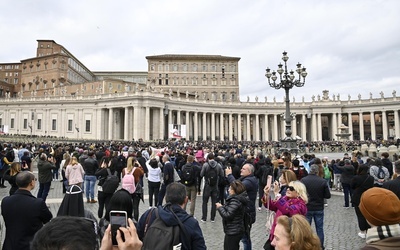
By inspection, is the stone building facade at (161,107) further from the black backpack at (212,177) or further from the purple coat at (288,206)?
the purple coat at (288,206)

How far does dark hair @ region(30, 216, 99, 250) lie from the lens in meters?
1.56

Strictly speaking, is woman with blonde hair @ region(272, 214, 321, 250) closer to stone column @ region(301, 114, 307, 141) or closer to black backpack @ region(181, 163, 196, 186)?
black backpack @ region(181, 163, 196, 186)

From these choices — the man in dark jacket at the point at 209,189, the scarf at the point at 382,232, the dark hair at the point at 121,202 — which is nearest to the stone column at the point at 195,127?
the man in dark jacket at the point at 209,189

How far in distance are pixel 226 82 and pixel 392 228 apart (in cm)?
8403

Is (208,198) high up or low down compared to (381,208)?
down

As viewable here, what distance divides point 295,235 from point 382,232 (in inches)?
27.1

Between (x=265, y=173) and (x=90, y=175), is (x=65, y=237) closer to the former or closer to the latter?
(x=265, y=173)

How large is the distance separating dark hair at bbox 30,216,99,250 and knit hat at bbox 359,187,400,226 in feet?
7.40

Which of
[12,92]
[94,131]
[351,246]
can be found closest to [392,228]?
[351,246]

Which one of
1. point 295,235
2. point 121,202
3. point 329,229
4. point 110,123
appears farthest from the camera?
point 110,123

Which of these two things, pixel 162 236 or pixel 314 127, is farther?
pixel 314 127

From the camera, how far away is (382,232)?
7.82 ft

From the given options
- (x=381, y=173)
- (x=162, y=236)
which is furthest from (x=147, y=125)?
(x=162, y=236)

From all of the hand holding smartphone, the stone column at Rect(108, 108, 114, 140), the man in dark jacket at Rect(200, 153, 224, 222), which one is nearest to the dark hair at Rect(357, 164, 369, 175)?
the man in dark jacket at Rect(200, 153, 224, 222)
